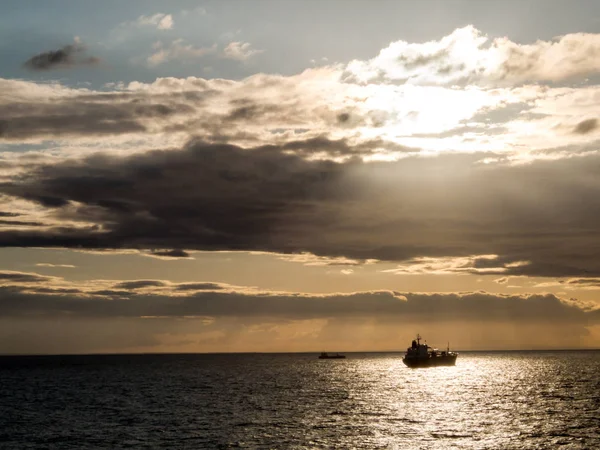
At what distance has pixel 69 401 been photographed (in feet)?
474

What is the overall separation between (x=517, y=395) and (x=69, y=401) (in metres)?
97.7

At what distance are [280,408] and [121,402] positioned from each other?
36.2m

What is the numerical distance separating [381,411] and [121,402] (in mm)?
52608

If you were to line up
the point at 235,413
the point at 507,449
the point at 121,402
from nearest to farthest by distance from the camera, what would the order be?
the point at 507,449 → the point at 235,413 → the point at 121,402

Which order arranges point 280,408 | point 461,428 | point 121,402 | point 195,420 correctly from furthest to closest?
point 121,402, point 280,408, point 195,420, point 461,428

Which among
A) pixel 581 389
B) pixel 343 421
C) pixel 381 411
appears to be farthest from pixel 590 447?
pixel 581 389

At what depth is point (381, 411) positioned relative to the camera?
12156 cm

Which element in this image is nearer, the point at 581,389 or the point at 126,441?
the point at 126,441

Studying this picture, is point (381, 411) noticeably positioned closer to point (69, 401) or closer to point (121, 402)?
point (121, 402)

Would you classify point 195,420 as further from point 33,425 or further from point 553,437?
point 553,437

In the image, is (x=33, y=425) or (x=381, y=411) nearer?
(x=33, y=425)

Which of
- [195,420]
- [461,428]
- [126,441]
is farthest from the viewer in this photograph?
[195,420]

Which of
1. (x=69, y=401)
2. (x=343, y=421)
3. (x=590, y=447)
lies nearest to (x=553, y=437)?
(x=590, y=447)

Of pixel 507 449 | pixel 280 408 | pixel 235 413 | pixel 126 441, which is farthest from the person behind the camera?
pixel 280 408
